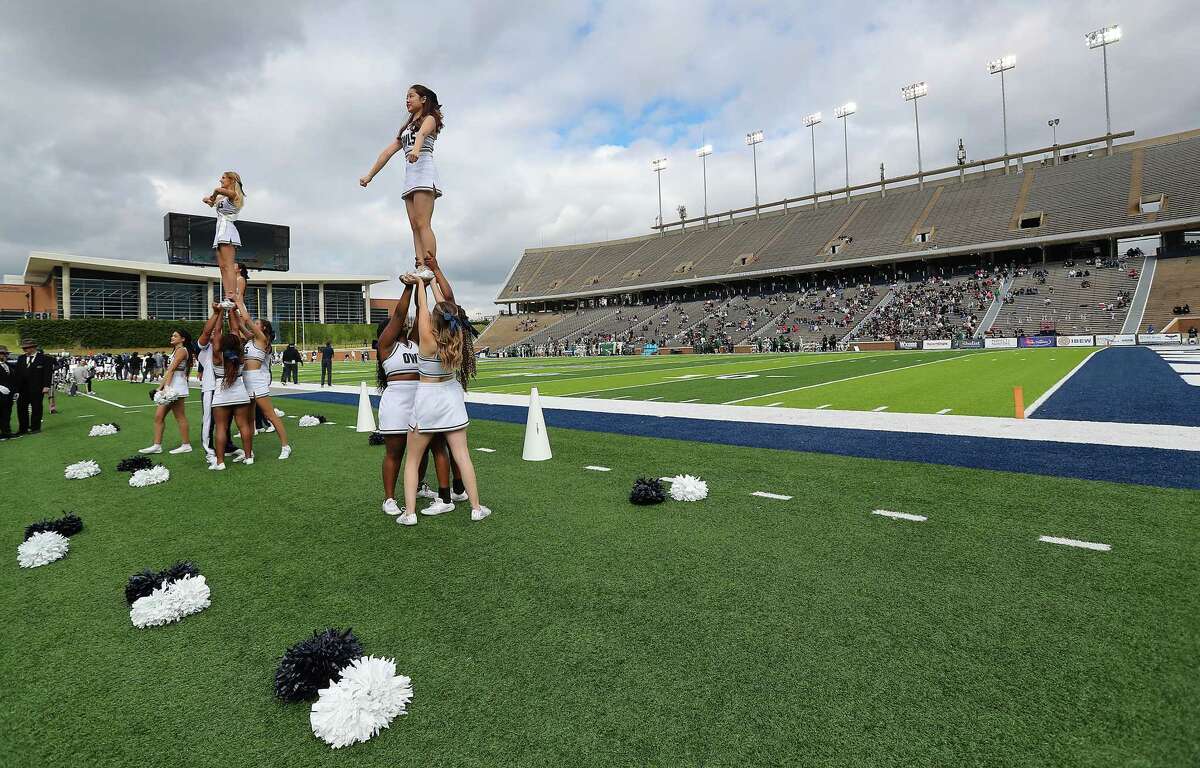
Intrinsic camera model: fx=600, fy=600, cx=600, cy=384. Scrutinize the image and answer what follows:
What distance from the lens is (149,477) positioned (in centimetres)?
669

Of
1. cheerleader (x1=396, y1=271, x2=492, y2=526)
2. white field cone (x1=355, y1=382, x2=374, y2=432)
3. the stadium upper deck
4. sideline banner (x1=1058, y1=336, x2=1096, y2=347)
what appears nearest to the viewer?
cheerleader (x1=396, y1=271, x2=492, y2=526)

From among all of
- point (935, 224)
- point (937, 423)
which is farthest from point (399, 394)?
point (935, 224)

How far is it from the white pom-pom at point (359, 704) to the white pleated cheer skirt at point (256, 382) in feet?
20.3

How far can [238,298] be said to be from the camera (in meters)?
7.32

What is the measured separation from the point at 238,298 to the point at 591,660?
675 centimetres

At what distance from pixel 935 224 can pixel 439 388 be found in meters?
69.5

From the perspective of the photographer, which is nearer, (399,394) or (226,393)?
(399,394)

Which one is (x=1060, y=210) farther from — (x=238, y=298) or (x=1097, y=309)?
(x=238, y=298)

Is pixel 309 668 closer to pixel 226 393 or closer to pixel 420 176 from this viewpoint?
pixel 420 176

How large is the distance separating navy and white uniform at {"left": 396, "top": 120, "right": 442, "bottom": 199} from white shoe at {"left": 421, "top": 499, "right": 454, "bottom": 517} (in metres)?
2.61

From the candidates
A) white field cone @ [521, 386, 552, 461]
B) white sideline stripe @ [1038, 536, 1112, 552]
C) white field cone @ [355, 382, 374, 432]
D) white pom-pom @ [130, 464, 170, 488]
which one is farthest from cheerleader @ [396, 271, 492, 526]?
white field cone @ [355, 382, 374, 432]

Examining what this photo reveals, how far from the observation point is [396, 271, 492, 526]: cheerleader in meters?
4.51

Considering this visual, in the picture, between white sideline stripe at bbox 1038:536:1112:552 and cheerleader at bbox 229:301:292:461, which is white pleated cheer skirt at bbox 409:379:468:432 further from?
white sideline stripe at bbox 1038:536:1112:552

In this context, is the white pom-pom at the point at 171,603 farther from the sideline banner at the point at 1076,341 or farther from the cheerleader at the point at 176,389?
the sideline banner at the point at 1076,341
